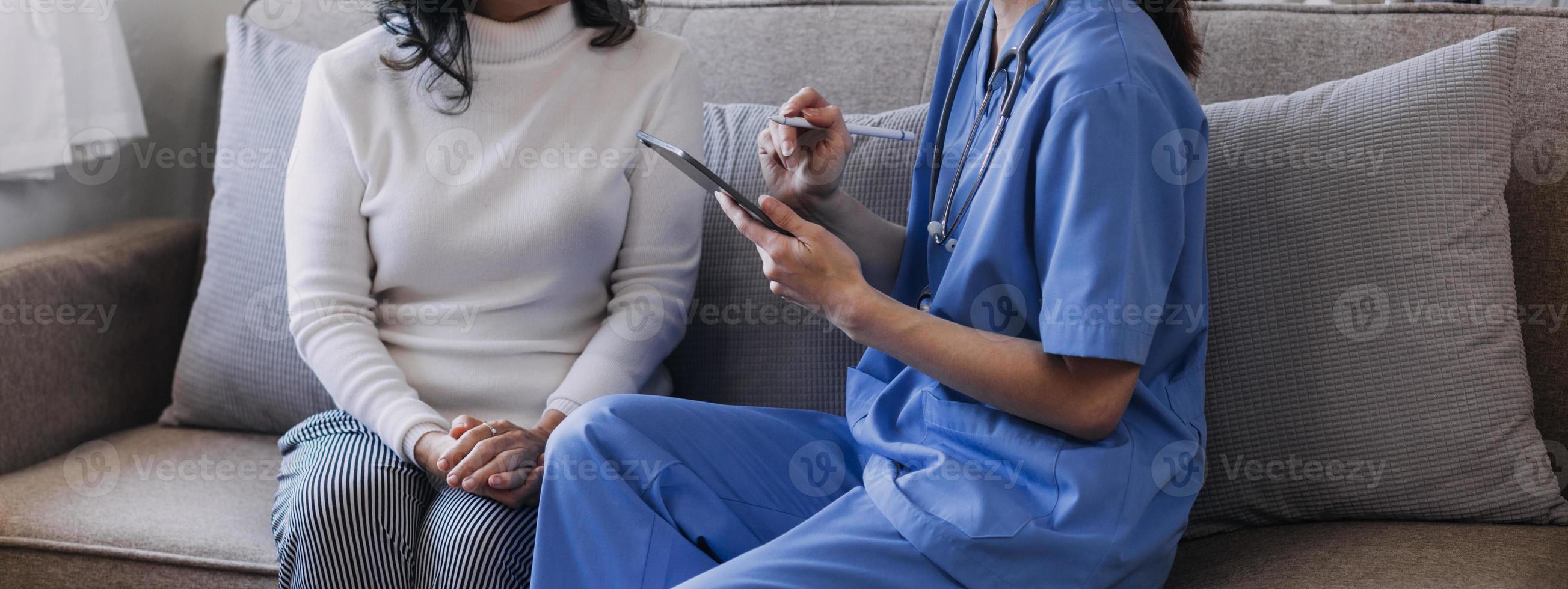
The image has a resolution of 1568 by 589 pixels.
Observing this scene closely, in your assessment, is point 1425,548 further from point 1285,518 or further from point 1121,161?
point 1121,161

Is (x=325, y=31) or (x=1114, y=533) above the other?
(x=325, y=31)

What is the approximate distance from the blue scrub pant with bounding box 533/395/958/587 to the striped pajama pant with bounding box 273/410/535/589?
4.5 inches

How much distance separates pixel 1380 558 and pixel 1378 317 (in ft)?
0.83

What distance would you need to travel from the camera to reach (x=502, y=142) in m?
1.33

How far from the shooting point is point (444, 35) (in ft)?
4.46

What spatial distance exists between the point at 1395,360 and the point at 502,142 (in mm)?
995

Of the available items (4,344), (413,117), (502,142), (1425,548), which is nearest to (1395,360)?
(1425,548)

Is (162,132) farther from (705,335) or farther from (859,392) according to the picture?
(859,392)

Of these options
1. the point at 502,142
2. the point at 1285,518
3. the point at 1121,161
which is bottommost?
the point at 1285,518

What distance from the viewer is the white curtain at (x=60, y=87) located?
5.30ft

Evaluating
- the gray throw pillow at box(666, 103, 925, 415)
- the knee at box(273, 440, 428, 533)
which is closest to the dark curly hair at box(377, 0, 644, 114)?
the gray throw pillow at box(666, 103, 925, 415)
